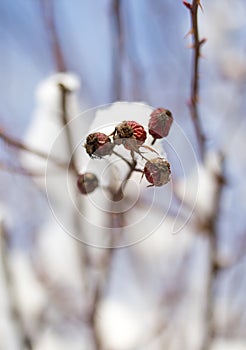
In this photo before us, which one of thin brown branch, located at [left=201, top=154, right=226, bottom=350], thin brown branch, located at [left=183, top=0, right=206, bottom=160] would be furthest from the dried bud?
thin brown branch, located at [left=201, top=154, right=226, bottom=350]

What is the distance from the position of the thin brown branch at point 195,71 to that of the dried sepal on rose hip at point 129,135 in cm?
12

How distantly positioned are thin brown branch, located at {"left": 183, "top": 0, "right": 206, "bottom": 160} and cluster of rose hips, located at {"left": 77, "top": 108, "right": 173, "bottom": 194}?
0.06m

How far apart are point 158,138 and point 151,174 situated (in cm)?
7

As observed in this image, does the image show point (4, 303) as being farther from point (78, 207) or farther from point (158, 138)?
point (158, 138)

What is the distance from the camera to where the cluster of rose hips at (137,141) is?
2.33 ft

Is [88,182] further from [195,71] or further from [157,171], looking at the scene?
[195,71]

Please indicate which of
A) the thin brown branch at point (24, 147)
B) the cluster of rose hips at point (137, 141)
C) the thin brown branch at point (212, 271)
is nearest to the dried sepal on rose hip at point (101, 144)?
the cluster of rose hips at point (137, 141)

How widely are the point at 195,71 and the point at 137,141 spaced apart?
143 mm

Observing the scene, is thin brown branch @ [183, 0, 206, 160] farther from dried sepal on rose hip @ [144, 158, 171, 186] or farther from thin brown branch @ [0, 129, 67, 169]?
thin brown branch @ [0, 129, 67, 169]

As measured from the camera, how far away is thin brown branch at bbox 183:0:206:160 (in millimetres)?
649

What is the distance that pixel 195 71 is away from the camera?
722 mm

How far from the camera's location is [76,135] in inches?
33.4

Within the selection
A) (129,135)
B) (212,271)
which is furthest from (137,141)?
(212,271)

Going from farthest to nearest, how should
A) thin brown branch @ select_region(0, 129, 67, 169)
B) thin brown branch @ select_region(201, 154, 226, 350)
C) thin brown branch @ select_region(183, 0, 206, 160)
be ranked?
thin brown branch @ select_region(201, 154, 226, 350), thin brown branch @ select_region(0, 129, 67, 169), thin brown branch @ select_region(183, 0, 206, 160)
